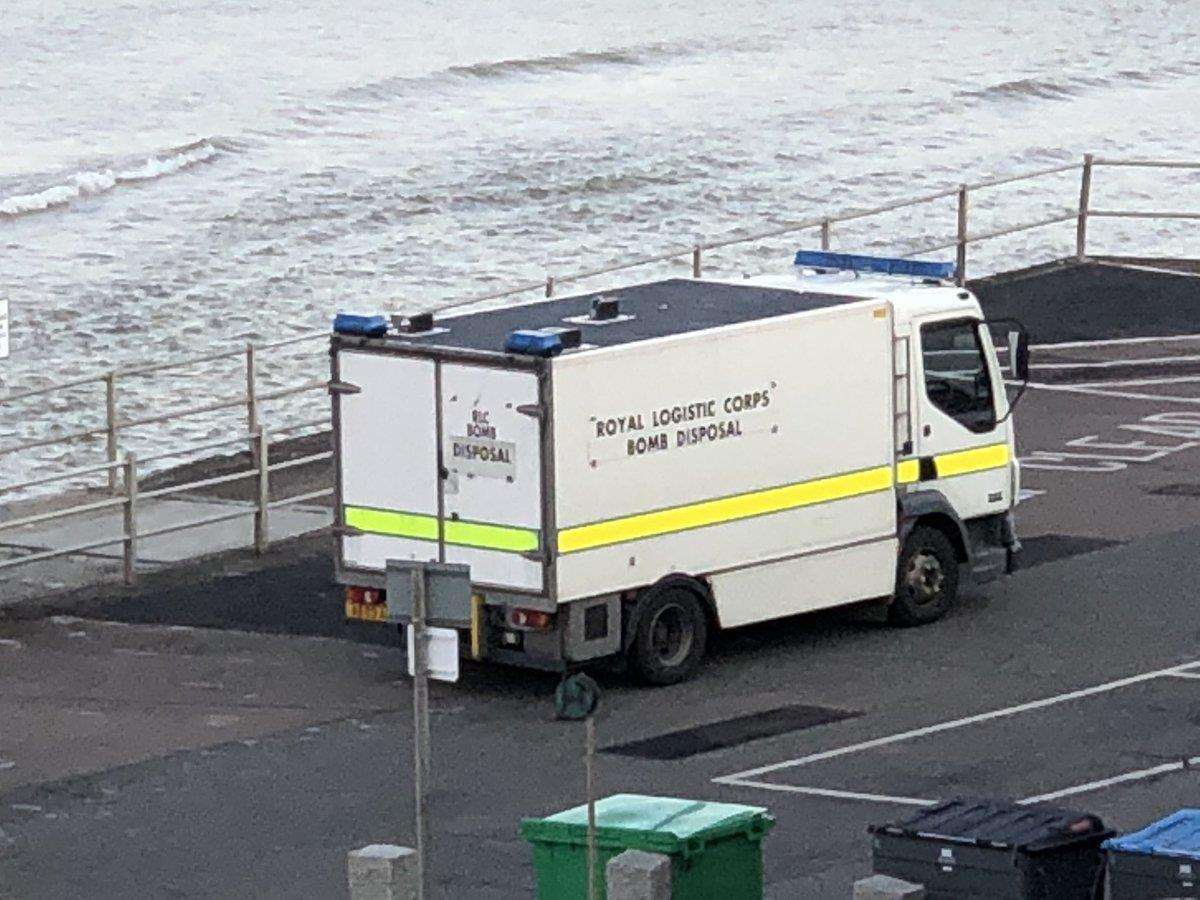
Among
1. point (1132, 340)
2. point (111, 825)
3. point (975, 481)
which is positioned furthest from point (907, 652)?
point (1132, 340)

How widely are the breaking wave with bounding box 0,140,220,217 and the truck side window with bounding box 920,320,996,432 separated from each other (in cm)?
3774

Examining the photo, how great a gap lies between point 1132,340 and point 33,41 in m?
59.2

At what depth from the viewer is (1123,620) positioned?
2234 centimetres

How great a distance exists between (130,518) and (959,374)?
5799mm

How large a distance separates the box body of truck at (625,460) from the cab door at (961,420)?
211 mm

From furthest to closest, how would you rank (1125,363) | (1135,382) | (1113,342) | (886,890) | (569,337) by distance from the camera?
(1113,342) → (1125,363) → (1135,382) → (569,337) → (886,890)

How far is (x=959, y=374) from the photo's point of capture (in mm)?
22375

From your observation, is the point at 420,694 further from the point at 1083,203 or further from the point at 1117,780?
the point at 1083,203

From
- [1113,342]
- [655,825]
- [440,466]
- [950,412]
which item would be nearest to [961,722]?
[950,412]

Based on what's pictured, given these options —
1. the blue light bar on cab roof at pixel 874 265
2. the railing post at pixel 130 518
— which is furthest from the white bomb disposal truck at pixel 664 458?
the railing post at pixel 130 518

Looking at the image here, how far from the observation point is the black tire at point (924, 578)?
22125 mm

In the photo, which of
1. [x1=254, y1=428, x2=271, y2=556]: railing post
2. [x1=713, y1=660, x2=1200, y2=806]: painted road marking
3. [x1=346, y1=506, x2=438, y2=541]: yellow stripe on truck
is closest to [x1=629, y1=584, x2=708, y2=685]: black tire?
[x1=346, y1=506, x2=438, y2=541]: yellow stripe on truck

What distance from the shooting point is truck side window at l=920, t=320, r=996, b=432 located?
72.6 feet

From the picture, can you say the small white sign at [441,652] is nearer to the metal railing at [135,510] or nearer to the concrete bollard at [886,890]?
the concrete bollard at [886,890]
